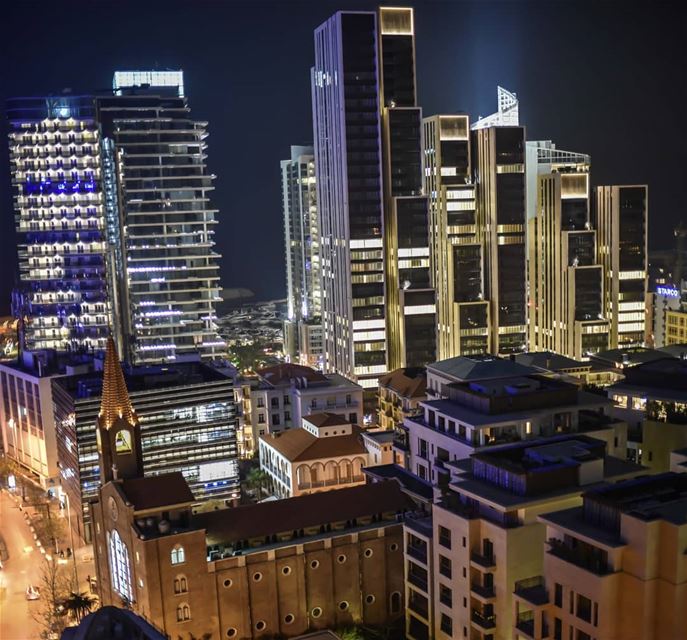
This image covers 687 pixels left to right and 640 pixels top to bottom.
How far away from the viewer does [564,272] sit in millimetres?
87812

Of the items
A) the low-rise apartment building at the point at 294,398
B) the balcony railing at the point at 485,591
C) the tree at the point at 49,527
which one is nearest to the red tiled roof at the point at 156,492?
the balcony railing at the point at 485,591

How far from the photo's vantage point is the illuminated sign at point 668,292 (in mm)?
91250

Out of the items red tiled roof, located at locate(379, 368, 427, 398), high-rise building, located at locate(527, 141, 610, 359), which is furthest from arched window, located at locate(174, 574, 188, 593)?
high-rise building, located at locate(527, 141, 610, 359)

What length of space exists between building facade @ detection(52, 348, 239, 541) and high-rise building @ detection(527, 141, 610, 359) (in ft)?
142

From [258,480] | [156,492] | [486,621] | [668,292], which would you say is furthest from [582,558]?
[668,292]

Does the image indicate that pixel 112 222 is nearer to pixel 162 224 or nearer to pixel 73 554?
pixel 162 224

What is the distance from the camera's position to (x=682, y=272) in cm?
11212

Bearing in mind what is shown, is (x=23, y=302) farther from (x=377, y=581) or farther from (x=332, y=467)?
(x=377, y=581)

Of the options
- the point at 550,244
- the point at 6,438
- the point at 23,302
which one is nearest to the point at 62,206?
the point at 23,302

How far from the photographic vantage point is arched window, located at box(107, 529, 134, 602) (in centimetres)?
3700

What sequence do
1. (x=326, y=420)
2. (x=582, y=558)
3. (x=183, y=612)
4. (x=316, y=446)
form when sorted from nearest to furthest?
1. (x=582, y=558)
2. (x=183, y=612)
3. (x=316, y=446)
4. (x=326, y=420)

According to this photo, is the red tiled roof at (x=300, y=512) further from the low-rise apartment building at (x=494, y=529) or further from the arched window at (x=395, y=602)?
the low-rise apartment building at (x=494, y=529)

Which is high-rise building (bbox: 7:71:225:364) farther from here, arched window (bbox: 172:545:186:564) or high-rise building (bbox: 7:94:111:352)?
arched window (bbox: 172:545:186:564)

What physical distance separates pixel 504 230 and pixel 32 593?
191ft
